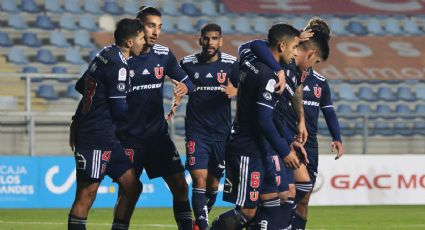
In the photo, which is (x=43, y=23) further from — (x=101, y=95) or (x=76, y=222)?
(x=76, y=222)

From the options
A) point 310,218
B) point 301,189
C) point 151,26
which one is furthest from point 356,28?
point 151,26

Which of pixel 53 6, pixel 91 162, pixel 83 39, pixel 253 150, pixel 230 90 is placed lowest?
pixel 91 162

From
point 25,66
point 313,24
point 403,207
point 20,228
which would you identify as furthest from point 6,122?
point 313,24

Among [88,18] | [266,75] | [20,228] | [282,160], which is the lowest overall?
[20,228]

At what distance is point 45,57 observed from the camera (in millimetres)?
21125

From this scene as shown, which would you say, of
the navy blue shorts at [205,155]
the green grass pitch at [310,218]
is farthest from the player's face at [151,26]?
the green grass pitch at [310,218]

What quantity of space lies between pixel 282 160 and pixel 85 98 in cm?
162

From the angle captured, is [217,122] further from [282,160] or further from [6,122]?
[6,122]

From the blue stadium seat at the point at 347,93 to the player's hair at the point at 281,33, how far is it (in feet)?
47.2

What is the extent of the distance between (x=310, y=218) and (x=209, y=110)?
3.63 m

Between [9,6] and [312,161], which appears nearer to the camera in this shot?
[312,161]

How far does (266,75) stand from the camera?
8016mm

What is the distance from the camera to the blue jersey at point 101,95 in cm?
838

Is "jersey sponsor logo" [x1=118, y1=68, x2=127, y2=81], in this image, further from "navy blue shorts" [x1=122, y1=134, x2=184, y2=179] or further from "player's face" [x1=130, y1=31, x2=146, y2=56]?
"navy blue shorts" [x1=122, y1=134, x2=184, y2=179]
